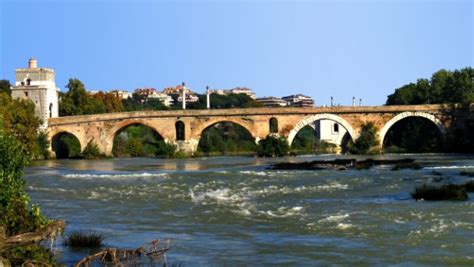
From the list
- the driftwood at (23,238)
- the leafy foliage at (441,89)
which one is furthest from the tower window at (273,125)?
the driftwood at (23,238)

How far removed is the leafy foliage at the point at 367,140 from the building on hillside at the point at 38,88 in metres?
28.1

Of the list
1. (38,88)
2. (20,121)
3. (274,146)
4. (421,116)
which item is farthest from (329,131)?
(20,121)

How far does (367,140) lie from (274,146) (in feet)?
27.5

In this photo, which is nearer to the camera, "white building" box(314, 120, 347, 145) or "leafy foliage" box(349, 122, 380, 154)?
"leafy foliage" box(349, 122, 380, 154)

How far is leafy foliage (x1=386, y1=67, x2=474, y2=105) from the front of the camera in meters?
75.3

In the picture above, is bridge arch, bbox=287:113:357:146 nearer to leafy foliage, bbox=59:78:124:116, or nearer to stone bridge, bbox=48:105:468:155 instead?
stone bridge, bbox=48:105:468:155

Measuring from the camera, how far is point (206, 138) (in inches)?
3063

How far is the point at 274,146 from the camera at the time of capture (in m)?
60.8

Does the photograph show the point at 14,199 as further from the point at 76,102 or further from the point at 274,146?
the point at 76,102

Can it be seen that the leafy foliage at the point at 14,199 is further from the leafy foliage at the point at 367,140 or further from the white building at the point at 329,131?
the white building at the point at 329,131

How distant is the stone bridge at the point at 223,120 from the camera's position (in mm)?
63812

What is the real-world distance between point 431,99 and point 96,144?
3722cm

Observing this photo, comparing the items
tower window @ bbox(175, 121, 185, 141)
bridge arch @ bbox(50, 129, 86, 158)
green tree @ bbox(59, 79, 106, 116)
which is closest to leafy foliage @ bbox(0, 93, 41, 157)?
bridge arch @ bbox(50, 129, 86, 158)

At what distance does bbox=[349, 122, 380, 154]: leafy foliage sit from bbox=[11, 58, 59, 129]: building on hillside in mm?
28111
